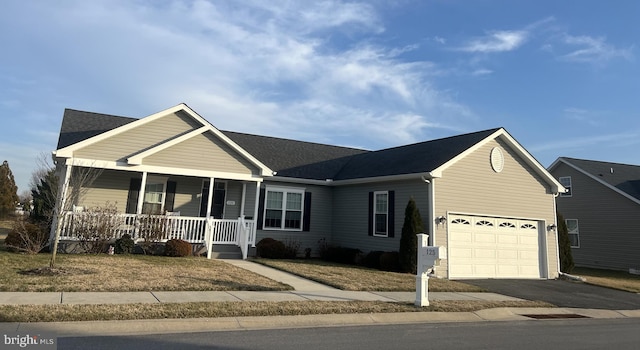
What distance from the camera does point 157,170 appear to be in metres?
15.5

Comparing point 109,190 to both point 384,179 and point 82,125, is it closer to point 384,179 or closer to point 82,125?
point 82,125

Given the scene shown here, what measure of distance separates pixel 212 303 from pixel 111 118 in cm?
1367

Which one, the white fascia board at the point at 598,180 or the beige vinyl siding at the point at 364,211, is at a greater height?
the white fascia board at the point at 598,180

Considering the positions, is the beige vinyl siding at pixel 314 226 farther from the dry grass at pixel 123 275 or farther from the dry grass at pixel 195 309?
the dry grass at pixel 195 309

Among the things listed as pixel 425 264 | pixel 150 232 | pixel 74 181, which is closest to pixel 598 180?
pixel 425 264

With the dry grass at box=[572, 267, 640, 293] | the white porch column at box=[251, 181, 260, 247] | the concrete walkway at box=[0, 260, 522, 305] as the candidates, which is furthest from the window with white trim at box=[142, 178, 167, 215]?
the dry grass at box=[572, 267, 640, 293]

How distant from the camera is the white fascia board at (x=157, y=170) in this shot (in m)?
14.6

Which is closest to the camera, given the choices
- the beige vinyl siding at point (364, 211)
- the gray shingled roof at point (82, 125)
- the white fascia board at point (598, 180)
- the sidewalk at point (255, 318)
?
the sidewalk at point (255, 318)

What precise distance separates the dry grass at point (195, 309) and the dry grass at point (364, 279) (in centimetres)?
210

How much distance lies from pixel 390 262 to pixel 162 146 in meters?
9.31

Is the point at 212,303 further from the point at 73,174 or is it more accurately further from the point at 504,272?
the point at 504,272

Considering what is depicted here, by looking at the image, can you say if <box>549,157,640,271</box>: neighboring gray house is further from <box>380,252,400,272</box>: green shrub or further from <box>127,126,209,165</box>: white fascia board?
<box>127,126,209,165</box>: white fascia board

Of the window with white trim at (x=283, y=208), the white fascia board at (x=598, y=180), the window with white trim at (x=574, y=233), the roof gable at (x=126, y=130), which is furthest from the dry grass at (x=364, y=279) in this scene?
the window with white trim at (x=574, y=233)

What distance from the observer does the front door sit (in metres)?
18.0
